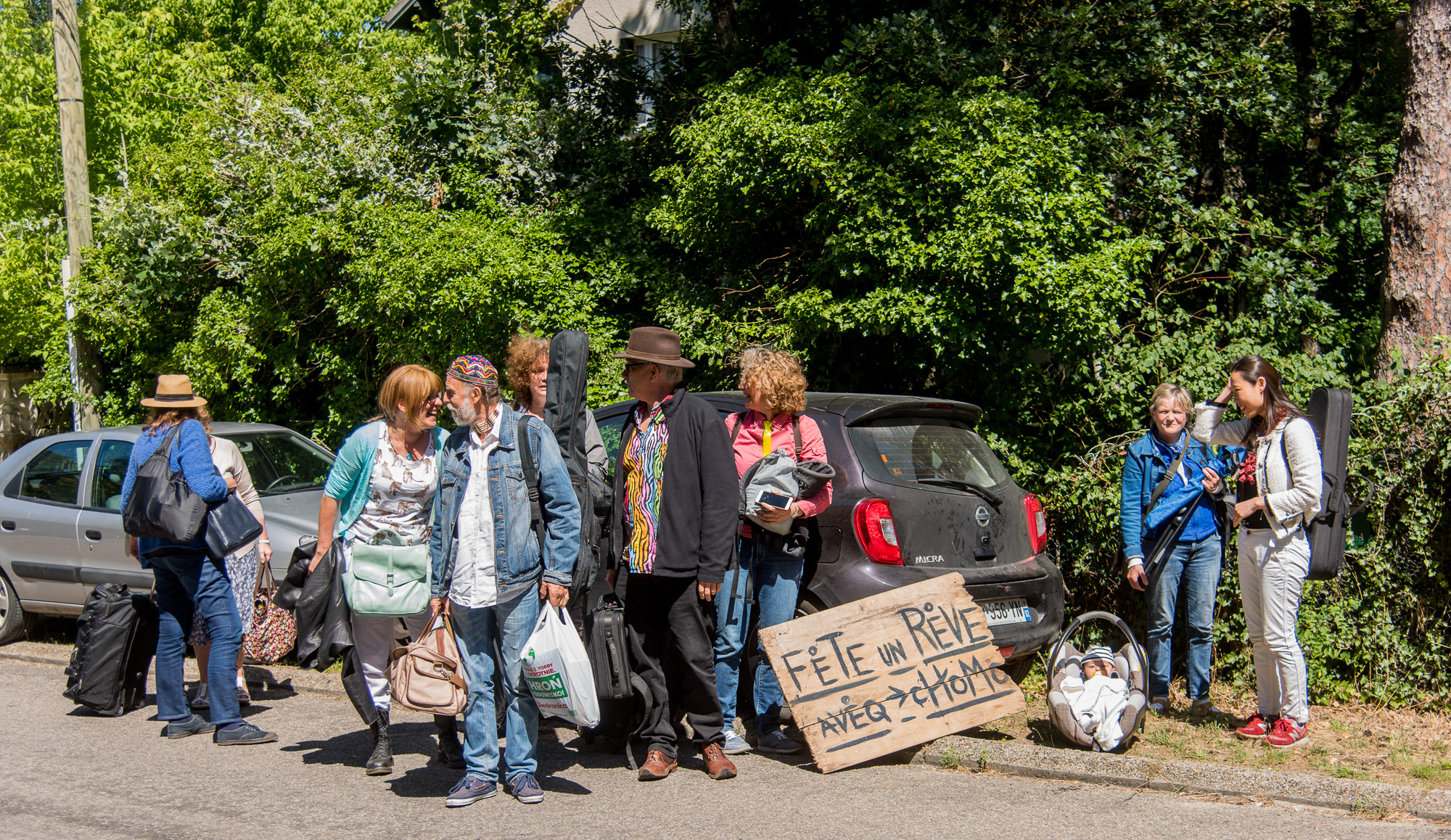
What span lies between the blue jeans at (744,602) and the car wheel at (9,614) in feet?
19.9

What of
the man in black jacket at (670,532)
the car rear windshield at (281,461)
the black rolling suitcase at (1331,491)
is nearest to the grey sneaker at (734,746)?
the man in black jacket at (670,532)

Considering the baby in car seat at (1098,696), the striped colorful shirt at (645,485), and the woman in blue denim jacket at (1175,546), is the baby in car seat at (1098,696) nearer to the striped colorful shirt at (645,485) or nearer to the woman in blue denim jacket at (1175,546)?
the woman in blue denim jacket at (1175,546)

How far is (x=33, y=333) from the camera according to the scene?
14844 millimetres

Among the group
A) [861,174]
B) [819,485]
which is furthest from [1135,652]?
[861,174]

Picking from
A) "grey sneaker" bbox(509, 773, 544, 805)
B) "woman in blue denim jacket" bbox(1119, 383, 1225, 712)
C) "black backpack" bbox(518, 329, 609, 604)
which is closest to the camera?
"grey sneaker" bbox(509, 773, 544, 805)

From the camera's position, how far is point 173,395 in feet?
19.1

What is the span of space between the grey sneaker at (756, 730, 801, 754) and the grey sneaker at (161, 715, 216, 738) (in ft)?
9.59

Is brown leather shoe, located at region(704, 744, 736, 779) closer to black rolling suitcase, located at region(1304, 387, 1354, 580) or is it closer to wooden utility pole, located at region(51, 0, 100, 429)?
black rolling suitcase, located at region(1304, 387, 1354, 580)

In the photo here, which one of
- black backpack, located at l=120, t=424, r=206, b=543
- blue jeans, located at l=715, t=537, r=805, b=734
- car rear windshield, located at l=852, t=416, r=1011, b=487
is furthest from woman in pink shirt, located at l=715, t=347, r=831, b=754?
black backpack, located at l=120, t=424, r=206, b=543

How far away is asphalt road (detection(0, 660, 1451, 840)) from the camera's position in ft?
14.4

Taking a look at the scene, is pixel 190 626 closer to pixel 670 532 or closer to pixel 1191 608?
pixel 670 532

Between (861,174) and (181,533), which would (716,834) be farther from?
(861,174)

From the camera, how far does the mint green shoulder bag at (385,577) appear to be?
4.99 meters

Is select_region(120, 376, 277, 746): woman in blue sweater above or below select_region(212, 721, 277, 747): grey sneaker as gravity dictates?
above
